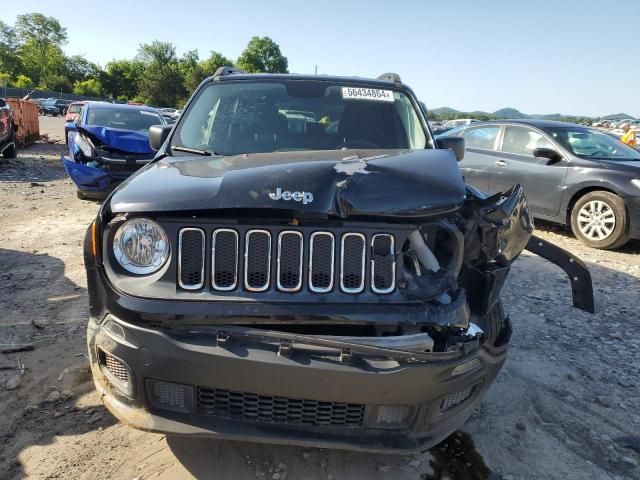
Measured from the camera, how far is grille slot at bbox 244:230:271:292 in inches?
81.1

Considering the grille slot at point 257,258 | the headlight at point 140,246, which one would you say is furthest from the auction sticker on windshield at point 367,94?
the headlight at point 140,246

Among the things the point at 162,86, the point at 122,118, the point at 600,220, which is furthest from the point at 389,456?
the point at 162,86

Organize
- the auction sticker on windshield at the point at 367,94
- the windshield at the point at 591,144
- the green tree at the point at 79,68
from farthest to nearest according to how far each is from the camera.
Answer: the green tree at the point at 79,68 < the windshield at the point at 591,144 < the auction sticker on windshield at the point at 367,94

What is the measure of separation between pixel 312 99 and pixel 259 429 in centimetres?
246

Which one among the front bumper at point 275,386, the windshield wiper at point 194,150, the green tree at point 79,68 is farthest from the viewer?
the green tree at point 79,68

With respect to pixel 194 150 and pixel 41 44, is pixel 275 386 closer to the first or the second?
pixel 194 150

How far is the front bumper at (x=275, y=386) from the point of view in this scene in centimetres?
193

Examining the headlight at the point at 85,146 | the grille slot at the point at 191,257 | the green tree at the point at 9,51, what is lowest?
the headlight at the point at 85,146

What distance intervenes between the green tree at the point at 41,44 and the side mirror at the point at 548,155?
3610 inches

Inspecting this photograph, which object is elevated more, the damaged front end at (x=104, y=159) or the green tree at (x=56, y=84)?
the green tree at (x=56, y=84)

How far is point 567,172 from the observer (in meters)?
7.05

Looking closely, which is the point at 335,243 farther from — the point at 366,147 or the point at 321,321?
the point at 366,147

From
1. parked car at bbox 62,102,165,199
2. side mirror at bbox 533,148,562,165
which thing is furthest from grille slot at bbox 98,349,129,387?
side mirror at bbox 533,148,562,165

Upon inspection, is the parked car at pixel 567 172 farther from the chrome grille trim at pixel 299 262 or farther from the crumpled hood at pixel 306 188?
the chrome grille trim at pixel 299 262
